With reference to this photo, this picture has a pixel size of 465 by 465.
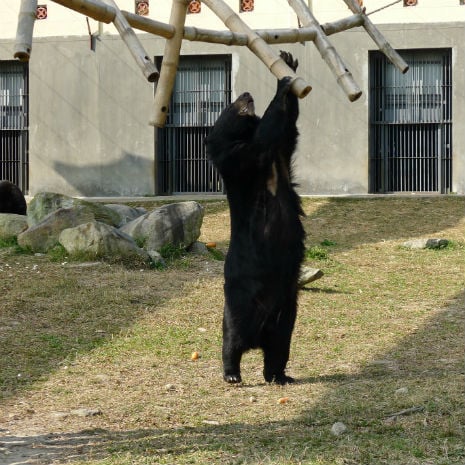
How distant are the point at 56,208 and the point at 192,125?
34.6 feet

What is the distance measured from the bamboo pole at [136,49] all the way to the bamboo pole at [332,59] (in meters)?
1.19

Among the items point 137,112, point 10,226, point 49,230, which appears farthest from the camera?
point 137,112

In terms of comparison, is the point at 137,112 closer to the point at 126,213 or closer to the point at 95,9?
the point at 126,213

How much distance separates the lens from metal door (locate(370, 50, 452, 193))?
24078 millimetres

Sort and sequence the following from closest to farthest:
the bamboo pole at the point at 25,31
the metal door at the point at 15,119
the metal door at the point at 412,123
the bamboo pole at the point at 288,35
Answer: the bamboo pole at the point at 25,31 → the bamboo pole at the point at 288,35 → the metal door at the point at 412,123 → the metal door at the point at 15,119

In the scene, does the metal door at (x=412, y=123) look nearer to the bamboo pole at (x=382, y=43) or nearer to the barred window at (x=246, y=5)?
the barred window at (x=246, y=5)

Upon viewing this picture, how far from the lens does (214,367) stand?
8.24 m

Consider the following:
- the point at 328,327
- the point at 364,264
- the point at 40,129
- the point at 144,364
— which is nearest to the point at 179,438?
the point at 144,364

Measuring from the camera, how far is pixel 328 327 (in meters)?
9.88

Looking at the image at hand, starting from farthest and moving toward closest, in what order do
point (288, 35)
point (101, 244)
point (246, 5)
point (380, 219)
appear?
1. point (246, 5)
2. point (380, 219)
3. point (101, 244)
4. point (288, 35)

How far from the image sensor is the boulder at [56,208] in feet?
48.3

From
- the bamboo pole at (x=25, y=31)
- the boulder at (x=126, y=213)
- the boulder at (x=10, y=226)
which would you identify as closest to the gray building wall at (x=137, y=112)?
the boulder at (x=126, y=213)

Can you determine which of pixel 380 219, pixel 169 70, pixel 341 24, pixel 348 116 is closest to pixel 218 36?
pixel 169 70

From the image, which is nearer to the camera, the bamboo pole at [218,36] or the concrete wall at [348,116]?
the bamboo pole at [218,36]
